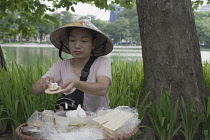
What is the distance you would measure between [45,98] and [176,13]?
1.38 m

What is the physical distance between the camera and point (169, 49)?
2.24m

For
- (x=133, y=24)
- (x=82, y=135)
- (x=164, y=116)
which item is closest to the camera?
(x=82, y=135)

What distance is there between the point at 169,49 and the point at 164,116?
580 mm

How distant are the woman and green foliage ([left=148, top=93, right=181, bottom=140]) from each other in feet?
1.43

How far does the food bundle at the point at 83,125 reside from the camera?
108cm

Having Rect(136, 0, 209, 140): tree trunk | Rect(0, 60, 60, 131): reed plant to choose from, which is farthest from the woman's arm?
Rect(136, 0, 209, 140): tree trunk

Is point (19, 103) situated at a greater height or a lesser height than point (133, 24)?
lesser

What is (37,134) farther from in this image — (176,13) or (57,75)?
(176,13)

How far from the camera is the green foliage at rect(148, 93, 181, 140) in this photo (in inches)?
78.3

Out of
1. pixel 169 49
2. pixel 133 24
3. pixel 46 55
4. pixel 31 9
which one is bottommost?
pixel 46 55

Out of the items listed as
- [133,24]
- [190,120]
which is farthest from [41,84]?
[133,24]

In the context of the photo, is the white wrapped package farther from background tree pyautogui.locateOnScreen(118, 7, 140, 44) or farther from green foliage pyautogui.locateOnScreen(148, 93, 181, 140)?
background tree pyautogui.locateOnScreen(118, 7, 140, 44)

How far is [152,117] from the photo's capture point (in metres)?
2.13

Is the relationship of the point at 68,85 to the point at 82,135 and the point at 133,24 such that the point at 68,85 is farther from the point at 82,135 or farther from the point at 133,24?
the point at 133,24
